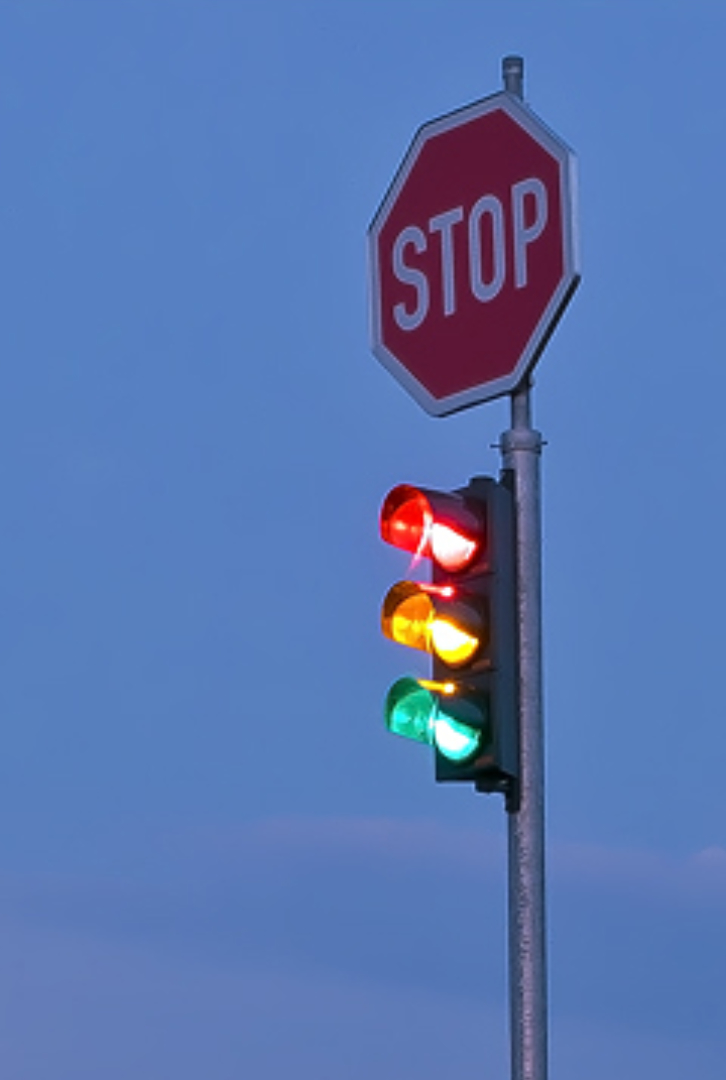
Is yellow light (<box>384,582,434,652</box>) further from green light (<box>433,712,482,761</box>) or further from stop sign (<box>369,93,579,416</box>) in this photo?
stop sign (<box>369,93,579,416</box>)

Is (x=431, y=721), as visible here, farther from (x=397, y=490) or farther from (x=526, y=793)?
(x=397, y=490)

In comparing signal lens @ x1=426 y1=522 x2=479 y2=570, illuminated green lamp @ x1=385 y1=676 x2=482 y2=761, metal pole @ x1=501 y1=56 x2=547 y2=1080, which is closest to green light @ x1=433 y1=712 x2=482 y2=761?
illuminated green lamp @ x1=385 y1=676 x2=482 y2=761

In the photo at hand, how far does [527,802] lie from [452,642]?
470mm

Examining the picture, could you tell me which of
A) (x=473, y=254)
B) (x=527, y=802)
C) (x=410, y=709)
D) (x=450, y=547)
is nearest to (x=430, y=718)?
(x=410, y=709)

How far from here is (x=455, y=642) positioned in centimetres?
473

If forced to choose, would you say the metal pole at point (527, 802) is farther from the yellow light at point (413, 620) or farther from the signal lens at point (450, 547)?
the yellow light at point (413, 620)

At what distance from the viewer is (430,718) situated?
15.4 ft

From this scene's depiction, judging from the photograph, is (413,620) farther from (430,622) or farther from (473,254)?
(473,254)

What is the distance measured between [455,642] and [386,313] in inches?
41.8

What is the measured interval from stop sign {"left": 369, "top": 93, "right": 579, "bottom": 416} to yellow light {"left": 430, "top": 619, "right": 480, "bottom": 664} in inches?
25.8

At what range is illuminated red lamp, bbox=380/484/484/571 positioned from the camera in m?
4.73

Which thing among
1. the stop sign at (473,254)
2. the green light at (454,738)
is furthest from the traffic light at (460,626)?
the stop sign at (473,254)

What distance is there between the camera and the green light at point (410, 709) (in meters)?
4.72

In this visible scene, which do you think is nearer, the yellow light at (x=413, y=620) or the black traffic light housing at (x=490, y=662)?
the black traffic light housing at (x=490, y=662)
